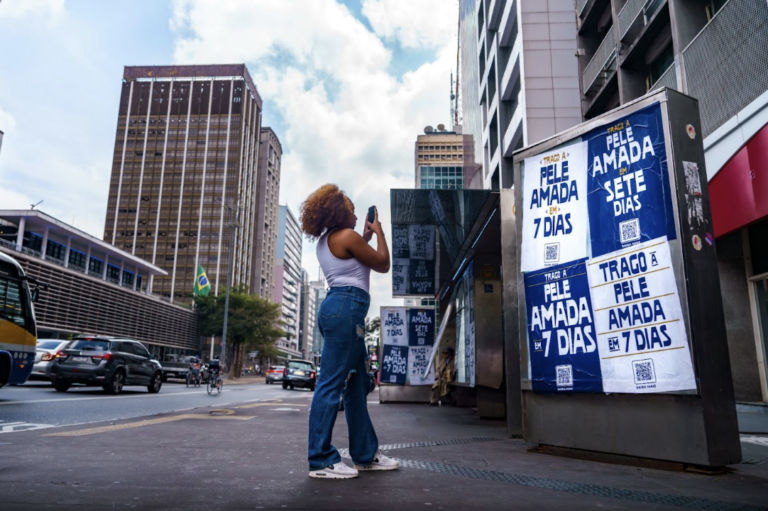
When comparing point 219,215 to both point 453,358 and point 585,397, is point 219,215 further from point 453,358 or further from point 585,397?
point 585,397

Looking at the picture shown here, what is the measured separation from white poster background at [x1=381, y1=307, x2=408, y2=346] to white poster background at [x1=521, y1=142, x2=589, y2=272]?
11.3 meters

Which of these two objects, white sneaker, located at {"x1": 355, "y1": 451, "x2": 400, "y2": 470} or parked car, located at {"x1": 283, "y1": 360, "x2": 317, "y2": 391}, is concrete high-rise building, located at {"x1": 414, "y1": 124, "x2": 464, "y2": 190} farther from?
white sneaker, located at {"x1": 355, "y1": 451, "x2": 400, "y2": 470}

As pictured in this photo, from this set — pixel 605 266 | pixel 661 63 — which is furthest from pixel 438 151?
pixel 605 266

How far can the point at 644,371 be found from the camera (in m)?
3.98

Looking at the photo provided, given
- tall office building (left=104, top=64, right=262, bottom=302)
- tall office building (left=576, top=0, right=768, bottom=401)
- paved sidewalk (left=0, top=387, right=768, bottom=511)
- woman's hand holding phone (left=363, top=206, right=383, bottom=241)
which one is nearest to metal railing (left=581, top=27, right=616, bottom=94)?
tall office building (left=576, top=0, right=768, bottom=401)

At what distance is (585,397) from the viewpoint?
4.40 metres

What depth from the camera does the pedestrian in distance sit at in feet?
43.6

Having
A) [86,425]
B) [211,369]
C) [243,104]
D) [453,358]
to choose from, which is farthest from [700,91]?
[243,104]

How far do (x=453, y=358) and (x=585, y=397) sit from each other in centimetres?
903

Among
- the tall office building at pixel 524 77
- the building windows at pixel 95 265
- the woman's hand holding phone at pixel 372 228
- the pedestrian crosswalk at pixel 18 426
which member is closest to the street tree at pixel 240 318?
the building windows at pixel 95 265

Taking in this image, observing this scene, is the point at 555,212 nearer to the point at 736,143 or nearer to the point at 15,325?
the point at 736,143

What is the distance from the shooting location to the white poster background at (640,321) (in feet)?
12.5

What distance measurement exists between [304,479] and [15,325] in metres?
9.95

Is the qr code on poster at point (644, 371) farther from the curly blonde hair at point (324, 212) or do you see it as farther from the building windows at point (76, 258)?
the building windows at point (76, 258)
